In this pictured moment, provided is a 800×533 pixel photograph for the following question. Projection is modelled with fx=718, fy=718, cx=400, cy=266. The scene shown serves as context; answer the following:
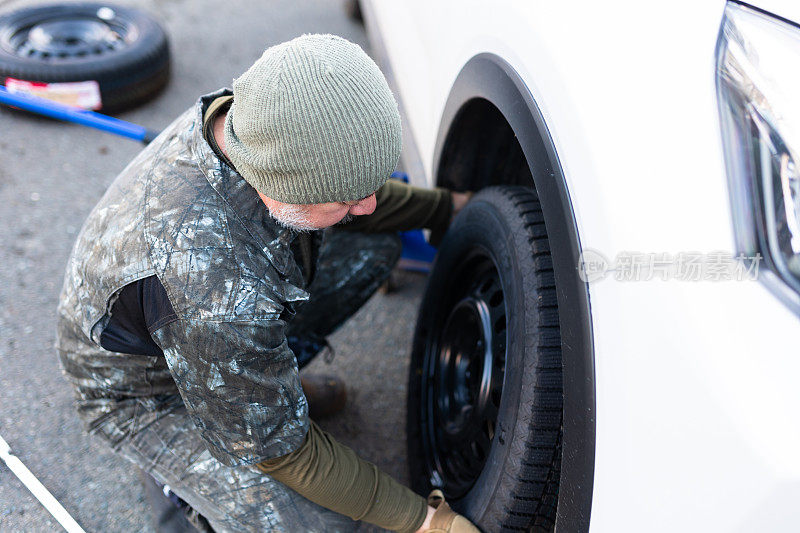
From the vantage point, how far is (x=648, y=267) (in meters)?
1.00

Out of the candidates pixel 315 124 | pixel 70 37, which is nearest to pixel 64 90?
pixel 70 37

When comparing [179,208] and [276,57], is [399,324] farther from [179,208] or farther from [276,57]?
[276,57]

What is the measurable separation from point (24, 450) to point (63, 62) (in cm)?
179

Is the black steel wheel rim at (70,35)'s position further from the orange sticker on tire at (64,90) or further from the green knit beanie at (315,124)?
the green knit beanie at (315,124)

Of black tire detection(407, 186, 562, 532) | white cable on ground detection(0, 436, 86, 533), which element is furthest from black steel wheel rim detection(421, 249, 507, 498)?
white cable on ground detection(0, 436, 86, 533)

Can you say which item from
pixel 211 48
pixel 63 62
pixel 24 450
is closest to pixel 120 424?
pixel 24 450

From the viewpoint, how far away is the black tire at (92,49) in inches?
117

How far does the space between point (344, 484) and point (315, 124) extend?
2.49 feet

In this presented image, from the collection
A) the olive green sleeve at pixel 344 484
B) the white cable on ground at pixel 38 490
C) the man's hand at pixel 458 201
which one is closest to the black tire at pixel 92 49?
the white cable on ground at pixel 38 490

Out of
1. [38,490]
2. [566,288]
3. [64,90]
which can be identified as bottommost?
[38,490]

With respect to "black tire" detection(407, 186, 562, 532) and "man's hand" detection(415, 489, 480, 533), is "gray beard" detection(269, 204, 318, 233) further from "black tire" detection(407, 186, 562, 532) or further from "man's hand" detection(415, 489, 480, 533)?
"man's hand" detection(415, 489, 480, 533)

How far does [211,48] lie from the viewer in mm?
3820

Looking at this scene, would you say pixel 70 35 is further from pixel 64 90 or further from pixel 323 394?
pixel 323 394

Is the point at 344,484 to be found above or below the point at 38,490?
above
